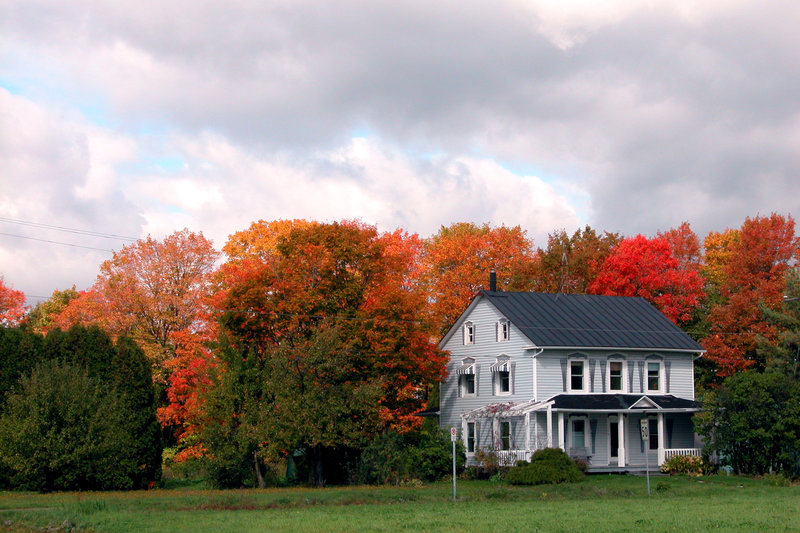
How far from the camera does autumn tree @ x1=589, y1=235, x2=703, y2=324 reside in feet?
204

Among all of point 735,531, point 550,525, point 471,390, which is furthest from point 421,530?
point 471,390

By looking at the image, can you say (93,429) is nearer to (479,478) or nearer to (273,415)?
(273,415)

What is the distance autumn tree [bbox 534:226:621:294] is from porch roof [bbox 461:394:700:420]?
19.0m

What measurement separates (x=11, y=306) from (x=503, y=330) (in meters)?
47.2

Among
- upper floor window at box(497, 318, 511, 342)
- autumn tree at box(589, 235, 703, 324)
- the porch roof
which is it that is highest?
autumn tree at box(589, 235, 703, 324)

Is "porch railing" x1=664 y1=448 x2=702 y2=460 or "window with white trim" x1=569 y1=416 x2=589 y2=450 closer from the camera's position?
"porch railing" x1=664 y1=448 x2=702 y2=460

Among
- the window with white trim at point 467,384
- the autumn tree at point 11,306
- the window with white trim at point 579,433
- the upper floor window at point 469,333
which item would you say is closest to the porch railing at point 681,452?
the window with white trim at point 579,433

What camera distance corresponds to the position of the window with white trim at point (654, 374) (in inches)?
1943

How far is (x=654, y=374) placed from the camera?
163 feet

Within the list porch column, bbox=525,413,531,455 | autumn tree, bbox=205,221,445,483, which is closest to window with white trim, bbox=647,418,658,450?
porch column, bbox=525,413,531,455

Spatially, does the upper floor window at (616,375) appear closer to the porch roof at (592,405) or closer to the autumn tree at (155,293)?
the porch roof at (592,405)

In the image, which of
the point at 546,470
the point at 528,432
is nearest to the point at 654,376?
the point at 528,432

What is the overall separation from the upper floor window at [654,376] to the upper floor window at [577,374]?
4190 mm

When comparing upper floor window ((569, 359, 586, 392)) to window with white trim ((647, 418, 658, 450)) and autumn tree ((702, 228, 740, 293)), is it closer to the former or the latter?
window with white trim ((647, 418, 658, 450))
